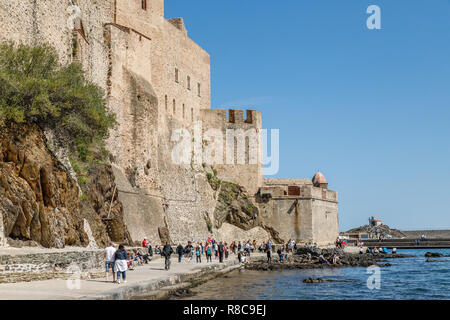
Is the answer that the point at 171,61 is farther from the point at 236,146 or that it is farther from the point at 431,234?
the point at 431,234

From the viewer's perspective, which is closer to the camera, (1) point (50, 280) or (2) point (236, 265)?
(1) point (50, 280)

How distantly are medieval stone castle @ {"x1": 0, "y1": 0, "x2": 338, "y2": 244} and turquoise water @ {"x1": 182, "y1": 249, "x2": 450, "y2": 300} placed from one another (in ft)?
22.2

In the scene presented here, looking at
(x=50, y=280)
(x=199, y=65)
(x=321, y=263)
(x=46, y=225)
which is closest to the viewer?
(x=50, y=280)

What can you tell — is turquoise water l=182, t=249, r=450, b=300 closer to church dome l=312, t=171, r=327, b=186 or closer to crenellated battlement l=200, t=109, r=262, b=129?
crenellated battlement l=200, t=109, r=262, b=129

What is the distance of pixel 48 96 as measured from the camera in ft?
63.7

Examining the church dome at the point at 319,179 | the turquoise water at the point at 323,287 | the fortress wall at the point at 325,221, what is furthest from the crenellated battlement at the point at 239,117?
the church dome at the point at 319,179

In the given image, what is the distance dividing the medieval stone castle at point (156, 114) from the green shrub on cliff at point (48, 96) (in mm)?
1049

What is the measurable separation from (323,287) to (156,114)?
46.9 feet

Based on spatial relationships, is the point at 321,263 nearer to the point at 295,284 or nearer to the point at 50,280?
the point at 295,284

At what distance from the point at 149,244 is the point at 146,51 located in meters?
11.0

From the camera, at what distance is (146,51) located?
106 ft

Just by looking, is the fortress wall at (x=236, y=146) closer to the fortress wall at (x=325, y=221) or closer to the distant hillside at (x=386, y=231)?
the fortress wall at (x=325, y=221)
